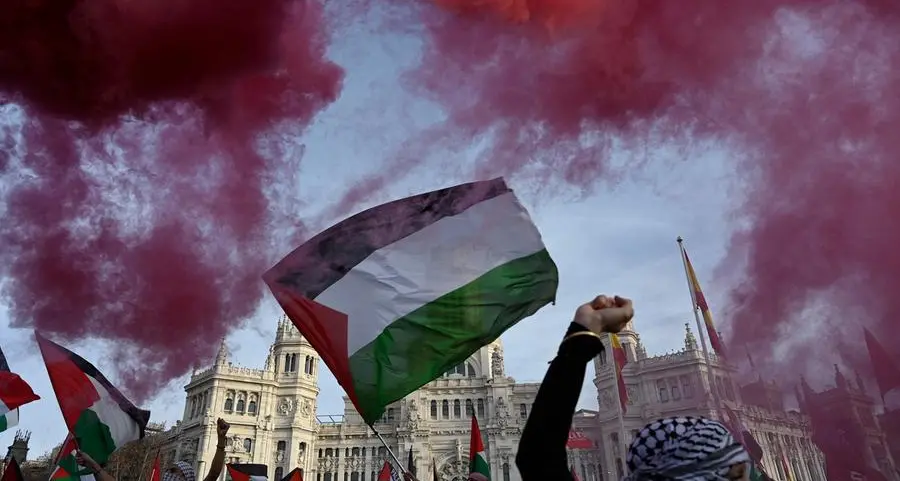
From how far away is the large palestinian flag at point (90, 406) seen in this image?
386 inches

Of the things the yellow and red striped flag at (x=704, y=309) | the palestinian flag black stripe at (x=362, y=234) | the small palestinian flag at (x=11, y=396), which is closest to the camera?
the palestinian flag black stripe at (x=362, y=234)

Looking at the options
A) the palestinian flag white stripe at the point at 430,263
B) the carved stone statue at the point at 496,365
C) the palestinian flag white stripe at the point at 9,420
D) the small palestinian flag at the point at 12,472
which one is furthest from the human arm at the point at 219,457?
the carved stone statue at the point at 496,365

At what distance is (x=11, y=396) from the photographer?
10844 millimetres

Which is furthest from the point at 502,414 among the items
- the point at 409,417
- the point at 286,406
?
the point at 286,406

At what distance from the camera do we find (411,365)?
6062 millimetres

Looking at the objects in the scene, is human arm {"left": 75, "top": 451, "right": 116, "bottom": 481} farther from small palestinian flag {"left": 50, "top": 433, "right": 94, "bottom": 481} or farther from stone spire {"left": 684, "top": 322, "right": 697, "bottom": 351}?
stone spire {"left": 684, "top": 322, "right": 697, "bottom": 351}

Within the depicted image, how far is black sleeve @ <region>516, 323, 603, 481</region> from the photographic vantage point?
1.93 m

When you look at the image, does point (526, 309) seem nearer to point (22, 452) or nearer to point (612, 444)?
point (22, 452)

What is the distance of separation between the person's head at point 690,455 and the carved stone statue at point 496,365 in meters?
61.3

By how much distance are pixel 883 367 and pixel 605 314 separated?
21.9m

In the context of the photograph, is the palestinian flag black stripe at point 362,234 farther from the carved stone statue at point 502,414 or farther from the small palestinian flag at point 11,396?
the carved stone statue at point 502,414

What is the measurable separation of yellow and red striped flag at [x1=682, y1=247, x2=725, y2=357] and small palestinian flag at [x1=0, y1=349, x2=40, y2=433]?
23.5m

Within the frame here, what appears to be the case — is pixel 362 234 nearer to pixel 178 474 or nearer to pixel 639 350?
pixel 178 474

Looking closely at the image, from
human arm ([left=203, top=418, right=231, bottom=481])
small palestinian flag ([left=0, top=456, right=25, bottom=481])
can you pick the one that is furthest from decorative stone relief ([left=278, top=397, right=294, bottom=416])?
human arm ([left=203, top=418, right=231, bottom=481])
